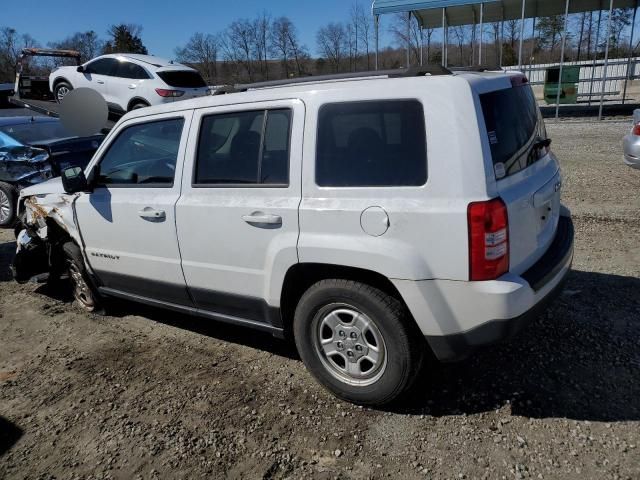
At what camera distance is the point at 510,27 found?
94.1ft

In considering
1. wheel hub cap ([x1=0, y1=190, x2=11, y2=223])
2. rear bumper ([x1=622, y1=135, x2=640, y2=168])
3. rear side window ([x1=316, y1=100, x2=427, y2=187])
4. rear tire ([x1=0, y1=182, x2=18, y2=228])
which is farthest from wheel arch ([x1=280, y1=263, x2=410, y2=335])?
wheel hub cap ([x1=0, y1=190, x2=11, y2=223])

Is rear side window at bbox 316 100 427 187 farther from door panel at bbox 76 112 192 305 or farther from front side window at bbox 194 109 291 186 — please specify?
door panel at bbox 76 112 192 305

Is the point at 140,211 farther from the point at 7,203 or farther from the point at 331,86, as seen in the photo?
the point at 7,203

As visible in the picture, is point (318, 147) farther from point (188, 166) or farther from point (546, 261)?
point (546, 261)

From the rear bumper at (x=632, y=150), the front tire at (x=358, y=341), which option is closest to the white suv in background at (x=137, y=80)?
the rear bumper at (x=632, y=150)

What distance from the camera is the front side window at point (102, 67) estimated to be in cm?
1372

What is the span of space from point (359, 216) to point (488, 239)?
0.67 m

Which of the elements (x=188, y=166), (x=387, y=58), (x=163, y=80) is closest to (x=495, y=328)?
(x=188, y=166)

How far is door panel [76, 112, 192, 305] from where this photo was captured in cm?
362

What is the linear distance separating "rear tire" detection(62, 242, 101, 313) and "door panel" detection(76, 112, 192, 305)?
278 mm

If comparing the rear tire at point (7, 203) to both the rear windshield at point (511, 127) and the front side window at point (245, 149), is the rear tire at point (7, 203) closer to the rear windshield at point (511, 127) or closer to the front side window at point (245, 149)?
the front side window at point (245, 149)

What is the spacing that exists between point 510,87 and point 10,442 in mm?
3586

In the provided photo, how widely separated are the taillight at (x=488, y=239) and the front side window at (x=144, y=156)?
83.3 inches

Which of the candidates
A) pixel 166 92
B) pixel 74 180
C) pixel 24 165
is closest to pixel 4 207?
pixel 24 165
